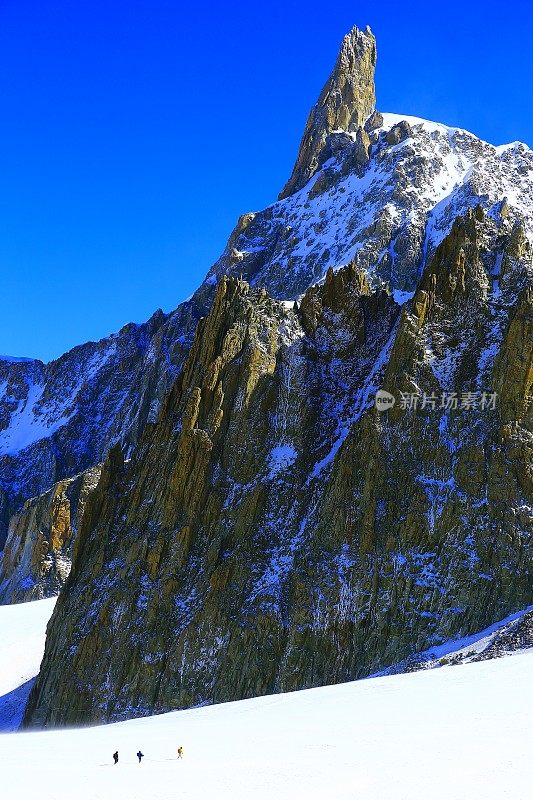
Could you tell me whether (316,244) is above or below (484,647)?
above

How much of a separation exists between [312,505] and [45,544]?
197 feet

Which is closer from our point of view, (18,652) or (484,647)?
(484,647)

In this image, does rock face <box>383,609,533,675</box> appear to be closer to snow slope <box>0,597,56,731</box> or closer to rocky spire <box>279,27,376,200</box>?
snow slope <box>0,597,56,731</box>

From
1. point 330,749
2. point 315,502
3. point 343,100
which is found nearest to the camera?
point 330,749

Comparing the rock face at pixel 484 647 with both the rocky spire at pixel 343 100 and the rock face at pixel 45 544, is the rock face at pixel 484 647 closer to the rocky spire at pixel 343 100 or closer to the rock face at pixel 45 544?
the rock face at pixel 45 544

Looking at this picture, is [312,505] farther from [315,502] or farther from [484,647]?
[484,647]

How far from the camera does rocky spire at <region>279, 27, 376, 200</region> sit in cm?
16825

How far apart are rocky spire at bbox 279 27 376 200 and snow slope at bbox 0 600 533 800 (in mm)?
137666

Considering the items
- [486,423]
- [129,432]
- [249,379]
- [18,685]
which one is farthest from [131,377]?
[486,423]

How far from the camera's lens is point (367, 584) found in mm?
48625

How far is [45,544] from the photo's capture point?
104812mm

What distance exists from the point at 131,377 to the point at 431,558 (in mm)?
116308

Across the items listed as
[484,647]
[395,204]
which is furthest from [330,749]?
[395,204]

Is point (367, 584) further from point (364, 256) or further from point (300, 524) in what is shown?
point (364, 256)
